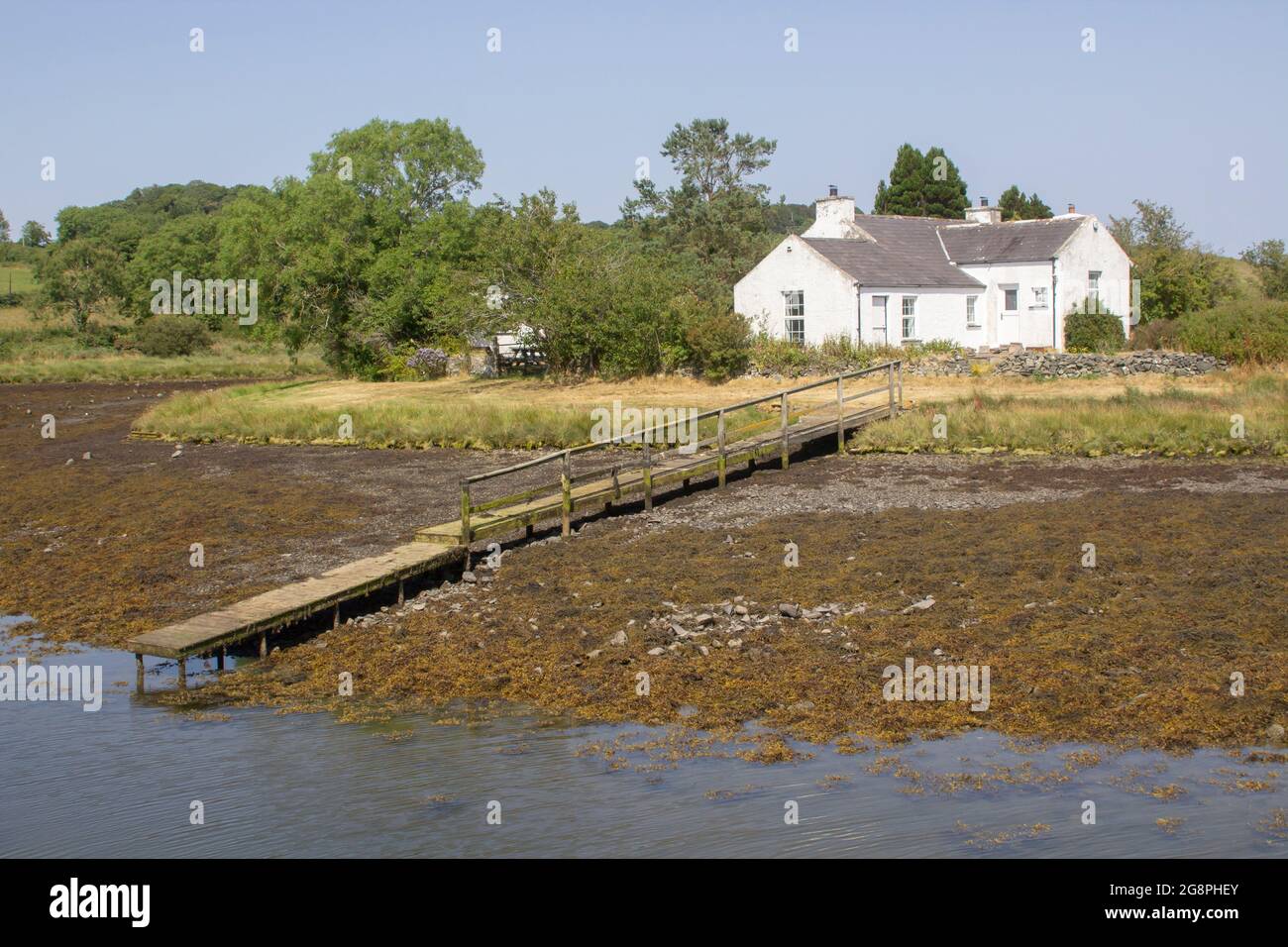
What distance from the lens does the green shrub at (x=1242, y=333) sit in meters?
38.6

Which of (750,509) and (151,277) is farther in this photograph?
(151,277)

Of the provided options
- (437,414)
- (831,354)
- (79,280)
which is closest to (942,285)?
(831,354)

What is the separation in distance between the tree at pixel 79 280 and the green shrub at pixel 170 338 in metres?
7.79

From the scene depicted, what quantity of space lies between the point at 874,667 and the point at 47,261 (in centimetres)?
9506

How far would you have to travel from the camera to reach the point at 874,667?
45.8ft

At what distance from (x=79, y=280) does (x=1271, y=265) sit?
74268 millimetres

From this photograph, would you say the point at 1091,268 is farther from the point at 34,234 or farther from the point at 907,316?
the point at 34,234

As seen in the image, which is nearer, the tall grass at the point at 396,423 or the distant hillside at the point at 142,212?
the tall grass at the point at 396,423

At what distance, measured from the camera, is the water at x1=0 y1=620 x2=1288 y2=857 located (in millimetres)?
10078

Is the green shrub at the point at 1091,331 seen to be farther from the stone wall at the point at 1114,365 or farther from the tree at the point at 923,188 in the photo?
the tree at the point at 923,188

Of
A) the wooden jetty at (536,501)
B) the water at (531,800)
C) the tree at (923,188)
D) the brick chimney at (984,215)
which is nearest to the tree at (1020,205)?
the tree at (923,188)

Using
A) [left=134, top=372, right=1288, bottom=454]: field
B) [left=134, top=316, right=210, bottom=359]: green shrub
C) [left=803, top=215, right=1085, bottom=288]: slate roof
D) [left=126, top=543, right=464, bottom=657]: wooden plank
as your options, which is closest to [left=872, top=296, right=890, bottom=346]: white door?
[left=803, top=215, right=1085, bottom=288]: slate roof
